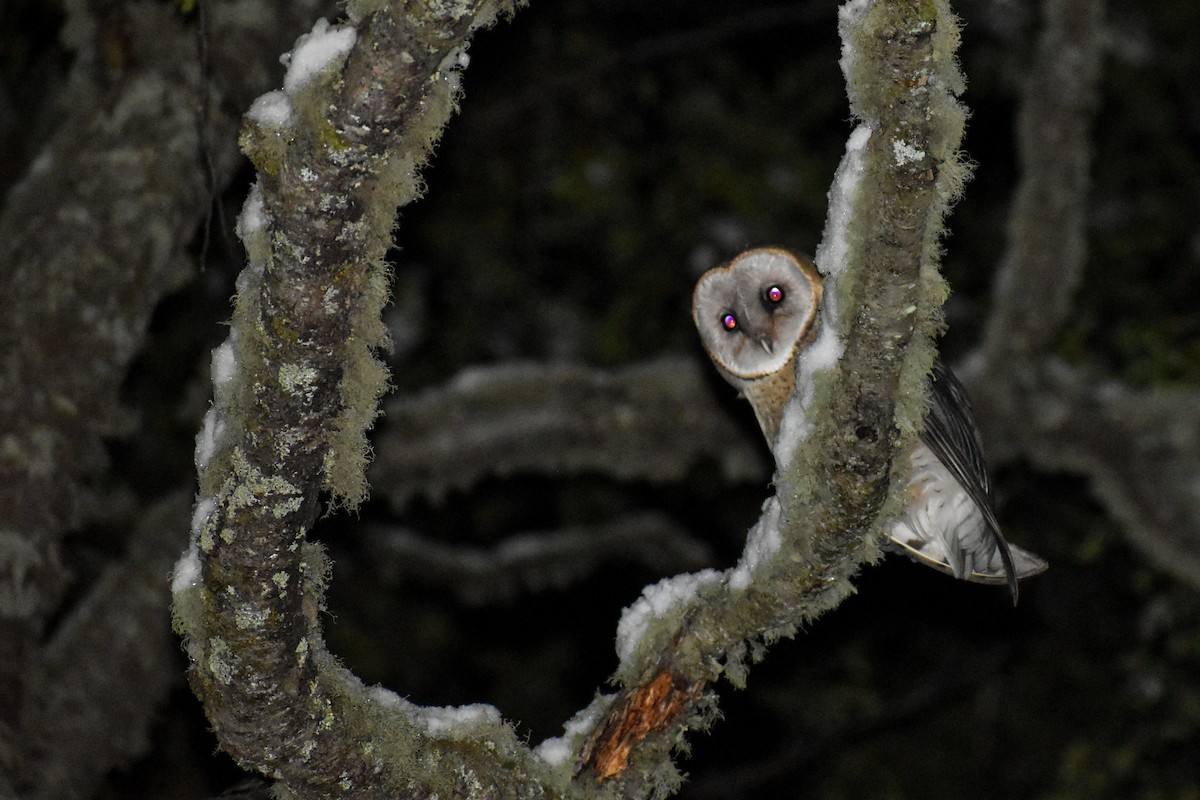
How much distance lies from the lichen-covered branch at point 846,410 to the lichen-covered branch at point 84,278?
5.84 ft

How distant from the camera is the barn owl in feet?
10.6

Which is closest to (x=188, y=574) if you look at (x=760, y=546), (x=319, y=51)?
(x=319, y=51)

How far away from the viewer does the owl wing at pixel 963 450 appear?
3.00 m

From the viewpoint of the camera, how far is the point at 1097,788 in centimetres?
566

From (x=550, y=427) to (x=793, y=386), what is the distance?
1369 millimetres

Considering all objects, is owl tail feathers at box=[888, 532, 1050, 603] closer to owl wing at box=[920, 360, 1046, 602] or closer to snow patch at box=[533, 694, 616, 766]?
owl wing at box=[920, 360, 1046, 602]

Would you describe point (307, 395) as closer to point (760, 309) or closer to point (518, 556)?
point (760, 309)

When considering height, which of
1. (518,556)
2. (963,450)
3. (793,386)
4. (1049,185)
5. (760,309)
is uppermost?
(1049,185)

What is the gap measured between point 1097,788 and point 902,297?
4.79 metres

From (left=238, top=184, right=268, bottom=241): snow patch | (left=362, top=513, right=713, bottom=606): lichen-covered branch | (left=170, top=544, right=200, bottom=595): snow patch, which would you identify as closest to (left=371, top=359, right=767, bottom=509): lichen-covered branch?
(left=362, top=513, right=713, bottom=606): lichen-covered branch

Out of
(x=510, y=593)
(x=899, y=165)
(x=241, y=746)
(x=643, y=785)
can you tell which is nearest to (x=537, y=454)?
(x=510, y=593)

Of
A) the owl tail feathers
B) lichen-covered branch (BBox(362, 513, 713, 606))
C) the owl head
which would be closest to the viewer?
the owl tail feathers

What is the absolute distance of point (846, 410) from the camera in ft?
6.35

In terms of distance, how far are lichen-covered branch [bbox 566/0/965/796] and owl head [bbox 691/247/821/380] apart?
1.32m
